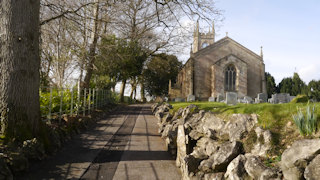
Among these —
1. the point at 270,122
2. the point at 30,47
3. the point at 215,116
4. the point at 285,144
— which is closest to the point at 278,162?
the point at 285,144

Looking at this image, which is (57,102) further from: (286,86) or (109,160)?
(286,86)

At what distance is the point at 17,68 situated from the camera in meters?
5.52

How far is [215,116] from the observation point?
23.1 feet

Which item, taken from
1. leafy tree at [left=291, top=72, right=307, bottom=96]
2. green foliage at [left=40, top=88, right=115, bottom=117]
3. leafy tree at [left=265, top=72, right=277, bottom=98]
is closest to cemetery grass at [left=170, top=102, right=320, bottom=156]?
green foliage at [left=40, top=88, right=115, bottom=117]

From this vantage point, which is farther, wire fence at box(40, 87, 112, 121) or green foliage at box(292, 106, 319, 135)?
wire fence at box(40, 87, 112, 121)

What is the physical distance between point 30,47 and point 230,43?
32.5 m

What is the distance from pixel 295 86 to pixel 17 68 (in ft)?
136

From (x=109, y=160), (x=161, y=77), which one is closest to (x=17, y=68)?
(x=109, y=160)

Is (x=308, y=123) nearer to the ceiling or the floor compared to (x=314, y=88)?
nearer to the floor

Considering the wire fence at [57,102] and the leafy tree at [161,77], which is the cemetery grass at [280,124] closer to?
the wire fence at [57,102]

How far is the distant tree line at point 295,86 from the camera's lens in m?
30.9

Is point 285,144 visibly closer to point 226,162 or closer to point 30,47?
point 226,162

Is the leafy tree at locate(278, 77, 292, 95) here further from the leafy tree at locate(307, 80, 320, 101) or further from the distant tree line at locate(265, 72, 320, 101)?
the leafy tree at locate(307, 80, 320, 101)

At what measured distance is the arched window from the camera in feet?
110
